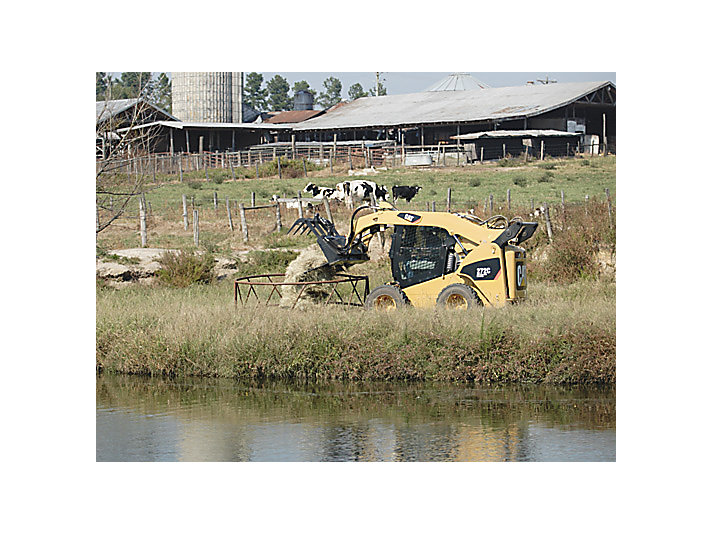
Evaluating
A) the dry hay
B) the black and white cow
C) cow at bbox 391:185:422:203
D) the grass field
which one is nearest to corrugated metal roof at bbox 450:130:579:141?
the grass field

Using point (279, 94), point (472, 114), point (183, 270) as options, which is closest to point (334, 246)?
point (183, 270)

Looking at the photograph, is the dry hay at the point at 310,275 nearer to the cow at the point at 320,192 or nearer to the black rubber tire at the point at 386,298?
the black rubber tire at the point at 386,298

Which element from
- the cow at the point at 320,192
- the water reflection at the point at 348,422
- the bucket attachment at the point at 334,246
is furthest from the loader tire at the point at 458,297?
the cow at the point at 320,192

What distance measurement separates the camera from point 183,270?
15.3m

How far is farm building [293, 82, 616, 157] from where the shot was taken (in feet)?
98.9

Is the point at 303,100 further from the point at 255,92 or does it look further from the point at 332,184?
the point at 332,184

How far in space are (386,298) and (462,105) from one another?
2027 cm

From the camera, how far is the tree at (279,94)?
61500mm

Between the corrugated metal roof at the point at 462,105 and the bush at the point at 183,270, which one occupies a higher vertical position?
the corrugated metal roof at the point at 462,105

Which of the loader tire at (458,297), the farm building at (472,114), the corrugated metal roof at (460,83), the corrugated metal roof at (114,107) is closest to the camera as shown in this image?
the corrugated metal roof at (114,107)

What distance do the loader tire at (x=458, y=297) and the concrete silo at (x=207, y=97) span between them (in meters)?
26.5

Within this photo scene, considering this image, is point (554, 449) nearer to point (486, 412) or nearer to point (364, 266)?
point (486, 412)

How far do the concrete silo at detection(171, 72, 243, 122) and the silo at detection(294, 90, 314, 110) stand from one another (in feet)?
54.9

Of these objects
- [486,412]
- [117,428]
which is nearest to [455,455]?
[486,412]
